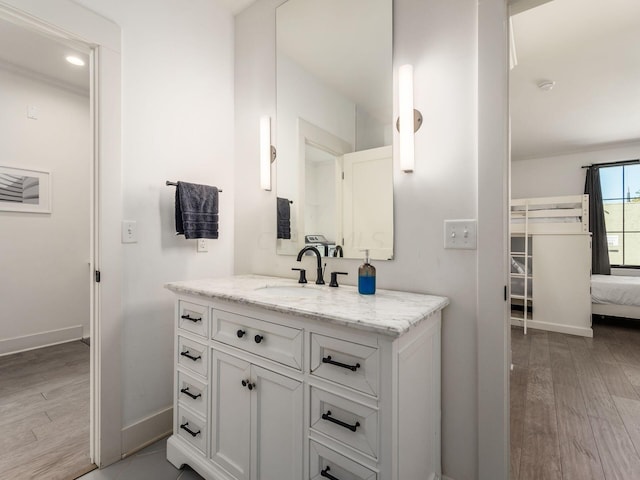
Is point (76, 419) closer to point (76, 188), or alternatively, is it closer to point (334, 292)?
point (334, 292)

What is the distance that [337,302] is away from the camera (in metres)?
1.22

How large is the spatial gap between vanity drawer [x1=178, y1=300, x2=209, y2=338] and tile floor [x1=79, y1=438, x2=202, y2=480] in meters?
0.69

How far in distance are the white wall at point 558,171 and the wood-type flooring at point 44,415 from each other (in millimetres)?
6990

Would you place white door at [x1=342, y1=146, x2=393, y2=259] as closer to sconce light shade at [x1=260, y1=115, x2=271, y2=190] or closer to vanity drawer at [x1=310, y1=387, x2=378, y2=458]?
sconce light shade at [x1=260, y1=115, x2=271, y2=190]

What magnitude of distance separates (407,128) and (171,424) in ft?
6.92

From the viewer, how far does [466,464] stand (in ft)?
4.42

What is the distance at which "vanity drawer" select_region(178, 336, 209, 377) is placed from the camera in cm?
147

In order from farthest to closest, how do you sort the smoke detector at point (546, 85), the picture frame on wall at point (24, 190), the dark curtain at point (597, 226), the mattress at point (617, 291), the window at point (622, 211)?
the dark curtain at point (597, 226)
the window at point (622, 211)
the mattress at point (617, 291)
the smoke detector at point (546, 85)
the picture frame on wall at point (24, 190)

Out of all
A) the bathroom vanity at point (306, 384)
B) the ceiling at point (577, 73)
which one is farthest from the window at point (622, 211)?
the bathroom vanity at point (306, 384)

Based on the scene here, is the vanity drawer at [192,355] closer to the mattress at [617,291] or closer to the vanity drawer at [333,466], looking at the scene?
the vanity drawer at [333,466]

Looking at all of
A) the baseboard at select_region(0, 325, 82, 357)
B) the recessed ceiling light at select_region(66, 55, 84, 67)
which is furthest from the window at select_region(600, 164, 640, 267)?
the baseboard at select_region(0, 325, 82, 357)

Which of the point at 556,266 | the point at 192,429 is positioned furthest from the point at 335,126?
the point at 556,266

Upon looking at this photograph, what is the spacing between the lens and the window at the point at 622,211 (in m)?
5.10

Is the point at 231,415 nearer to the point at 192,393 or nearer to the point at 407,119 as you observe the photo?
the point at 192,393
